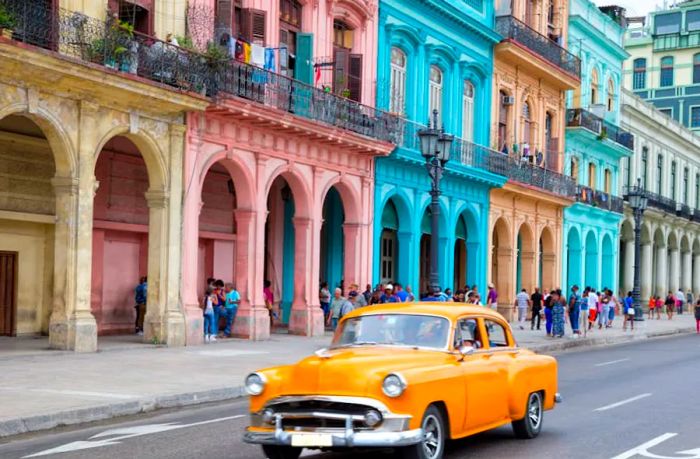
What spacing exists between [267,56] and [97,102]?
5.52 m

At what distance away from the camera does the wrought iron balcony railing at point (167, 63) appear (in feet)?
62.2

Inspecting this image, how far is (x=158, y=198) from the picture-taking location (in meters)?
22.7

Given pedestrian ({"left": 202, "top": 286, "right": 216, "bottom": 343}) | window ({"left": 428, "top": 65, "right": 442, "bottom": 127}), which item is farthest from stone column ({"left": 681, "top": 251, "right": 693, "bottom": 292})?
pedestrian ({"left": 202, "top": 286, "right": 216, "bottom": 343})

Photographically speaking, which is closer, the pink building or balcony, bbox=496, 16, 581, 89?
the pink building

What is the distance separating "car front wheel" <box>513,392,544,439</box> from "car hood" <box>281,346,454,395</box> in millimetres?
1903


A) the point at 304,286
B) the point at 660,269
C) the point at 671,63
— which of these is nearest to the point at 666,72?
the point at 671,63

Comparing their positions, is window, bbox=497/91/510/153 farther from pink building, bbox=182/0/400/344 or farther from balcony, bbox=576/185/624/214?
pink building, bbox=182/0/400/344

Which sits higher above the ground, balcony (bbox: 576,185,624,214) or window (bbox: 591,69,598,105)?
window (bbox: 591,69,598,105)

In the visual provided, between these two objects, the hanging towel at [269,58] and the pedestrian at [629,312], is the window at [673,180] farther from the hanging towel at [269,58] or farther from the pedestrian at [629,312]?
the hanging towel at [269,58]

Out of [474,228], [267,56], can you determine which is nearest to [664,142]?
[474,228]

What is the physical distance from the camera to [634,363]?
22344mm

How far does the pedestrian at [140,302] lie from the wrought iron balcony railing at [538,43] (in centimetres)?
1833

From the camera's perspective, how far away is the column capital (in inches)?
891

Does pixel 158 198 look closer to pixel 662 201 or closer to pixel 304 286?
pixel 304 286
